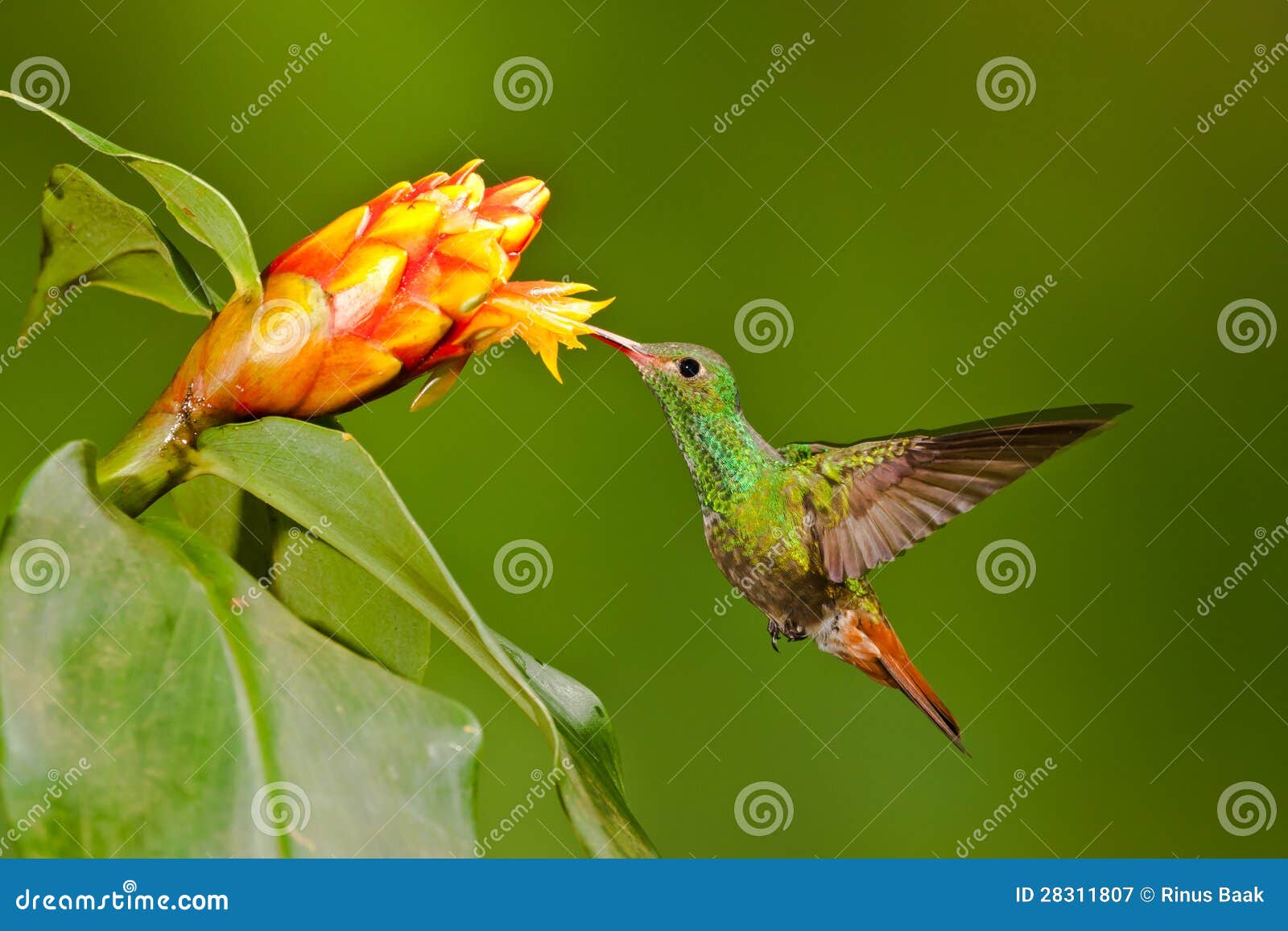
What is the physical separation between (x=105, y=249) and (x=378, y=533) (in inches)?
10.0

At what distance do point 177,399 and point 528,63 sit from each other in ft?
2.88

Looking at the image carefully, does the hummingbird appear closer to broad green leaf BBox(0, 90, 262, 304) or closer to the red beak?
the red beak

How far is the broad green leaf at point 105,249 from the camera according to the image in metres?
0.58

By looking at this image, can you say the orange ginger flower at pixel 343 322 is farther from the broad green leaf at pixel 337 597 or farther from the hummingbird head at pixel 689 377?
the hummingbird head at pixel 689 377

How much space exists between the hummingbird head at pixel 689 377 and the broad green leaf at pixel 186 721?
0.32 m

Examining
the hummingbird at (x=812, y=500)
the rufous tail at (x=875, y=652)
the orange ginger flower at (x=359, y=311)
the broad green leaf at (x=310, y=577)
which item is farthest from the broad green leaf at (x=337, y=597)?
the rufous tail at (x=875, y=652)

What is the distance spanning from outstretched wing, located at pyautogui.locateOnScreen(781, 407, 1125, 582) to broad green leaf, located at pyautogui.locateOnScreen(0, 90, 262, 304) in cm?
42

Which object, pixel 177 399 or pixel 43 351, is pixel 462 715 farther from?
pixel 43 351

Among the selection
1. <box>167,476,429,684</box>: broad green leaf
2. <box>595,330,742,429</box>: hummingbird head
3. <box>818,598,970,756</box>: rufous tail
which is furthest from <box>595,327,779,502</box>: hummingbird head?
<box>167,476,429,684</box>: broad green leaf

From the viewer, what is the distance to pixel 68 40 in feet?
3.95

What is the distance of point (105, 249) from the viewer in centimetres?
60

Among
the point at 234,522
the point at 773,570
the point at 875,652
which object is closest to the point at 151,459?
the point at 234,522

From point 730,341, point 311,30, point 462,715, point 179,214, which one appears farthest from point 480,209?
point 311,30

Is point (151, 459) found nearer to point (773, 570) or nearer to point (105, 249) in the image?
point (105, 249)
